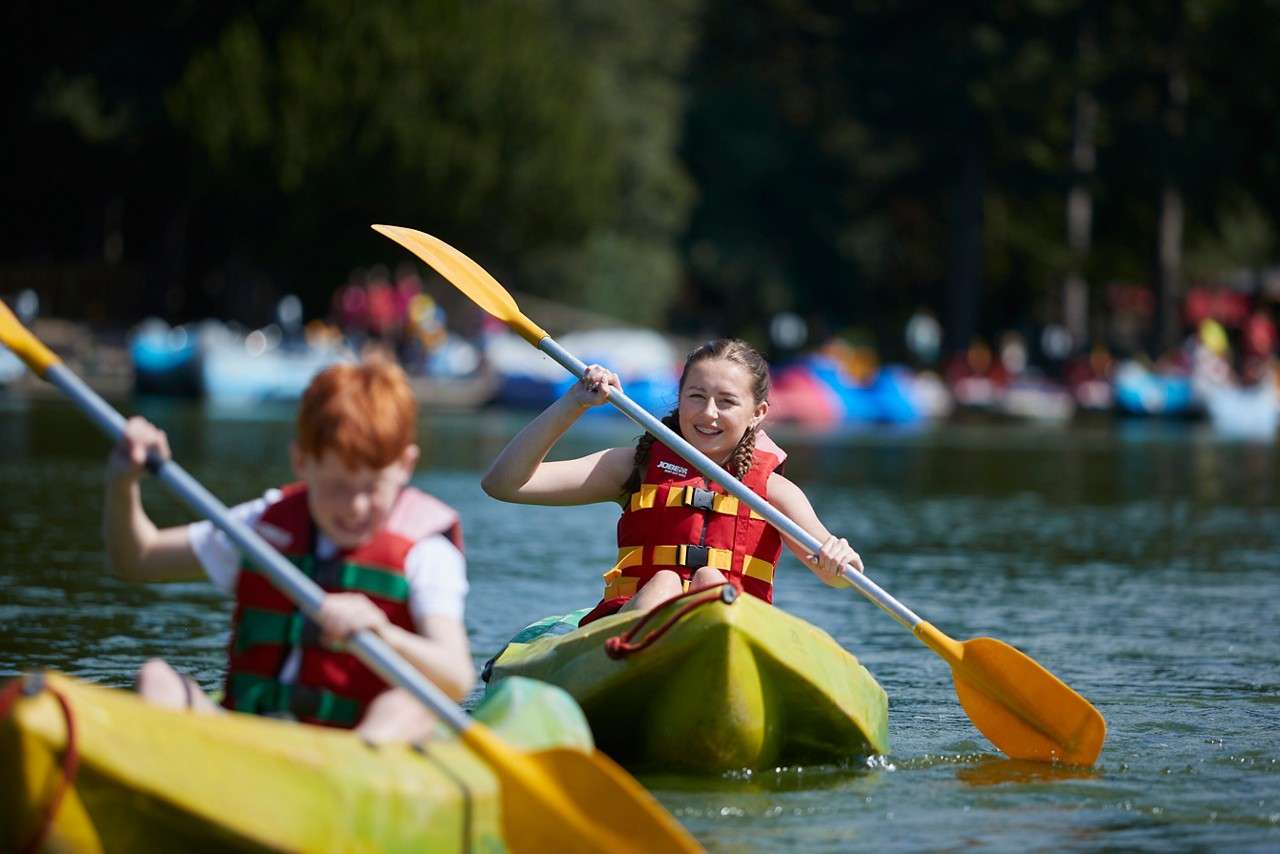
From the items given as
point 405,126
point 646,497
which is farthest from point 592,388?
point 405,126

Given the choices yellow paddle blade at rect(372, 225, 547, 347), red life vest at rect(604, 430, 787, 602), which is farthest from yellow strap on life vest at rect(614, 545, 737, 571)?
yellow paddle blade at rect(372, 225, 547, 347)

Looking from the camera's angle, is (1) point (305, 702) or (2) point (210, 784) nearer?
(2) point (210, 784)

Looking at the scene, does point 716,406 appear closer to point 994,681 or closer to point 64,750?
point 994,681

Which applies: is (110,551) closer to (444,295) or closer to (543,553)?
(543,553)

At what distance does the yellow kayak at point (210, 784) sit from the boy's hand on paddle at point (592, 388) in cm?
195

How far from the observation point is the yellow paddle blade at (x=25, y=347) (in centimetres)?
502

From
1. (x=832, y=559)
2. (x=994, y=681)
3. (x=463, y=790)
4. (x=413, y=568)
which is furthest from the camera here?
→ (x=994, y=681)

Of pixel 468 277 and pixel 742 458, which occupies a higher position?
pixel 468 277

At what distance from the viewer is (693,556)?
21.1ft

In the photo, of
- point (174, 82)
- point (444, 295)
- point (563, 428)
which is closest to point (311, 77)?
point (174, 82)

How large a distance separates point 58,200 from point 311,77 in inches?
249

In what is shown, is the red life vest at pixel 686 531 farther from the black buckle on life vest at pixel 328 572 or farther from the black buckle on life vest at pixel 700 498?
the black buckle on life vest at pixel 328 572

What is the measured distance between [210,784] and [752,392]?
2.86 meters

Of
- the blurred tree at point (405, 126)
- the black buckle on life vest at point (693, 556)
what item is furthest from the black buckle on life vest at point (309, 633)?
the blurred tree at point (405, 126)
